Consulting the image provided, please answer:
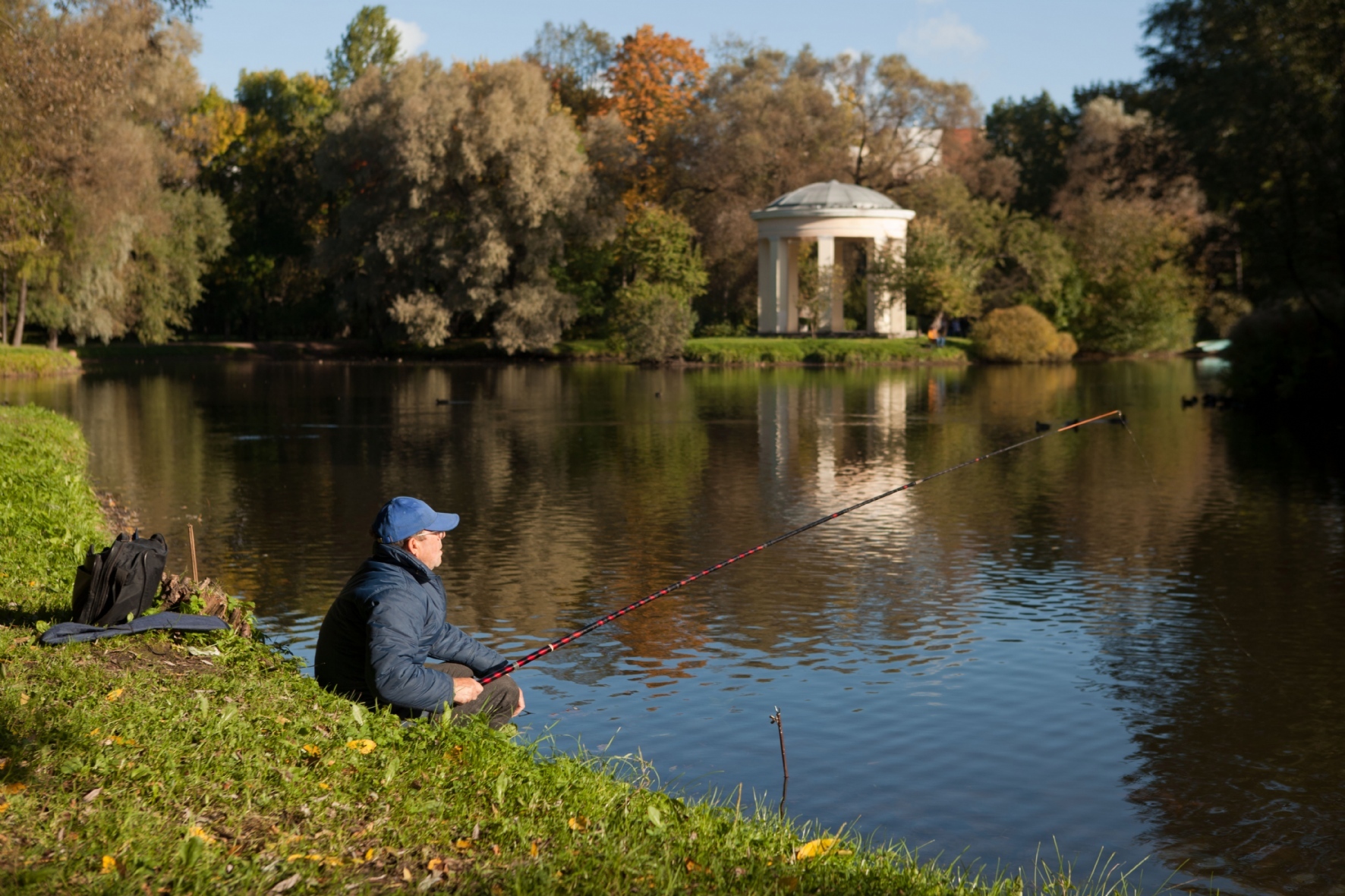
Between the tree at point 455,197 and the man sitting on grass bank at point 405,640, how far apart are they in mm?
55578

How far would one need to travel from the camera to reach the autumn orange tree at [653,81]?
7719 cm

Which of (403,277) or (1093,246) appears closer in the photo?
(403,277)

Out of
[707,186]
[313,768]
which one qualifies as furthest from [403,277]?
[313,768]

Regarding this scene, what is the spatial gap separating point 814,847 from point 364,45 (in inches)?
3517

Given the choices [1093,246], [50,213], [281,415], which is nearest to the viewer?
[281,415]

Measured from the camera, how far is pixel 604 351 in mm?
64938

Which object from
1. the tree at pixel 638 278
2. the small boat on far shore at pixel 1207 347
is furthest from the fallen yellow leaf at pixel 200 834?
the small boat on far shore at pixel 1207 347

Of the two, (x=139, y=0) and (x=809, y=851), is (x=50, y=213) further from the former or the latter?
(x=809, y=851)

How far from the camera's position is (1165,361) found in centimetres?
6662

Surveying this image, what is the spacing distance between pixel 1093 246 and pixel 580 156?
89.0 feet

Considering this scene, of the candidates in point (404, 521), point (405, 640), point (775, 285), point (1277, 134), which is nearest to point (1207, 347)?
point (775, 285)

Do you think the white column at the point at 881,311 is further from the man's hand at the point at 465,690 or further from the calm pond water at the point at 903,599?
the man's hand at the point at 465,690

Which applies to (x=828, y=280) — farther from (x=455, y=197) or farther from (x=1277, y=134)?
(x=1277, y=134)

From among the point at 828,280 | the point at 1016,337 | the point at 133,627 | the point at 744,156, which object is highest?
the point at 744,156
